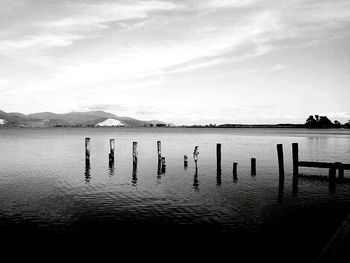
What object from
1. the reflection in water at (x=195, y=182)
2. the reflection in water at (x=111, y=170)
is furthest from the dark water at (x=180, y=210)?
the reflection in water at (x=111, y=170)

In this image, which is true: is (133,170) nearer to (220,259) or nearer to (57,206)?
(57,206)

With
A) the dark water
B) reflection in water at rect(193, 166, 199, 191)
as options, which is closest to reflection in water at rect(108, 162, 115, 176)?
the dark water

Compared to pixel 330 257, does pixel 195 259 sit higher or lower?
lower

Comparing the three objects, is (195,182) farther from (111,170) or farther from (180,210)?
(111,170)

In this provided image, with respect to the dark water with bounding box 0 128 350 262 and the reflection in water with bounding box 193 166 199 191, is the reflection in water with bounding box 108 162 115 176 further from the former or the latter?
the reflection in water with bounding box 193 166 199 191

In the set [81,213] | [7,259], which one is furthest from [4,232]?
[81,213]

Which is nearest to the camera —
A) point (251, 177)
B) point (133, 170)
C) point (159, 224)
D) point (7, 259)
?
point (7, 259)

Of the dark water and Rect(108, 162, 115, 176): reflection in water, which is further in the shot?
Rect(108, 162, 115, 176): reflection in water

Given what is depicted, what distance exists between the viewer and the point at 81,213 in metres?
15.3

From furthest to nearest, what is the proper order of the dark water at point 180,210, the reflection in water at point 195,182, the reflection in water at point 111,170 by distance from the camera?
the reflection in water at point 111,170 → the reflection in water at point 195,182 → the dark water at point 180,210

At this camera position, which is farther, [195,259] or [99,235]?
[99,235]

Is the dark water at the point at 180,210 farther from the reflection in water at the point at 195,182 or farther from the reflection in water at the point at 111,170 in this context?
the reflection in water at the point at 111,170

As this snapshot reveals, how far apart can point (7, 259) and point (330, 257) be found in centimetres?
1035

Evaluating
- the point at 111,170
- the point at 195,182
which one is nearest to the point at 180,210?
the point at 195,182
